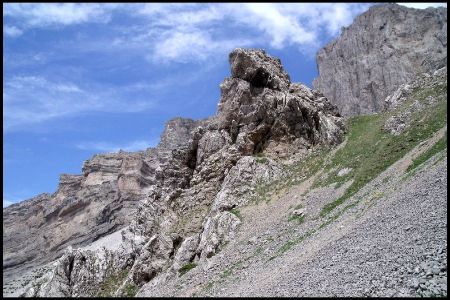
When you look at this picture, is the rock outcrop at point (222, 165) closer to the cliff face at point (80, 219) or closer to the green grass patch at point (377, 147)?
the green grass patch at point (377, 147)

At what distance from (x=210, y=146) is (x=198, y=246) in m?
15.5

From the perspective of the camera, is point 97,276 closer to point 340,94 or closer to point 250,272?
point 250,272

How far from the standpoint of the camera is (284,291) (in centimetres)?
1872

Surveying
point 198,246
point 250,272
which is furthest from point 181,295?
point 198,246

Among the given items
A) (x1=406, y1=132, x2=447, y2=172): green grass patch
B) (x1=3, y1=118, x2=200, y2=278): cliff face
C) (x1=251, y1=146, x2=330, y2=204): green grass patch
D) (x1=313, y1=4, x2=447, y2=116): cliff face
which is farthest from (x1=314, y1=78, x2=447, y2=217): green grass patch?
(x1=3, y1=118, x2=200, y2=278): cliff face

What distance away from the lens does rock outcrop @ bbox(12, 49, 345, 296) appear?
138 ft

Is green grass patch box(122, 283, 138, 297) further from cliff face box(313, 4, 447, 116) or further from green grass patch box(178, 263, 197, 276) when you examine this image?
cliff face box(313, 4, 447, 116)

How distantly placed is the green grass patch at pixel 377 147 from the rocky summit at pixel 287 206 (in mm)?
165

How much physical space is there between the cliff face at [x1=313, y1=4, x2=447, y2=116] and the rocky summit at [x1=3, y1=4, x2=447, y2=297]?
98501 millimetres

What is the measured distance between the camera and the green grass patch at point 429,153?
28.4 meters

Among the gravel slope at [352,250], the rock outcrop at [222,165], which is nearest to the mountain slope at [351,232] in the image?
the gravel slope at [352,250]

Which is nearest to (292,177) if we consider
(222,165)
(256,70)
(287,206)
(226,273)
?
(287,206)

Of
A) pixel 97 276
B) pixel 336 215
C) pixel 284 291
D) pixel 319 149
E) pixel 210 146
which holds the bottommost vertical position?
pixel 284 291

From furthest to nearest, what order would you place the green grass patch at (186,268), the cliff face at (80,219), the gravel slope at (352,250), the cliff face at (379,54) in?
the cliff face at (80,219) → the cliff face at (379,54) → the green grass patch at (186,268) → the gravel slope at (352,250)
